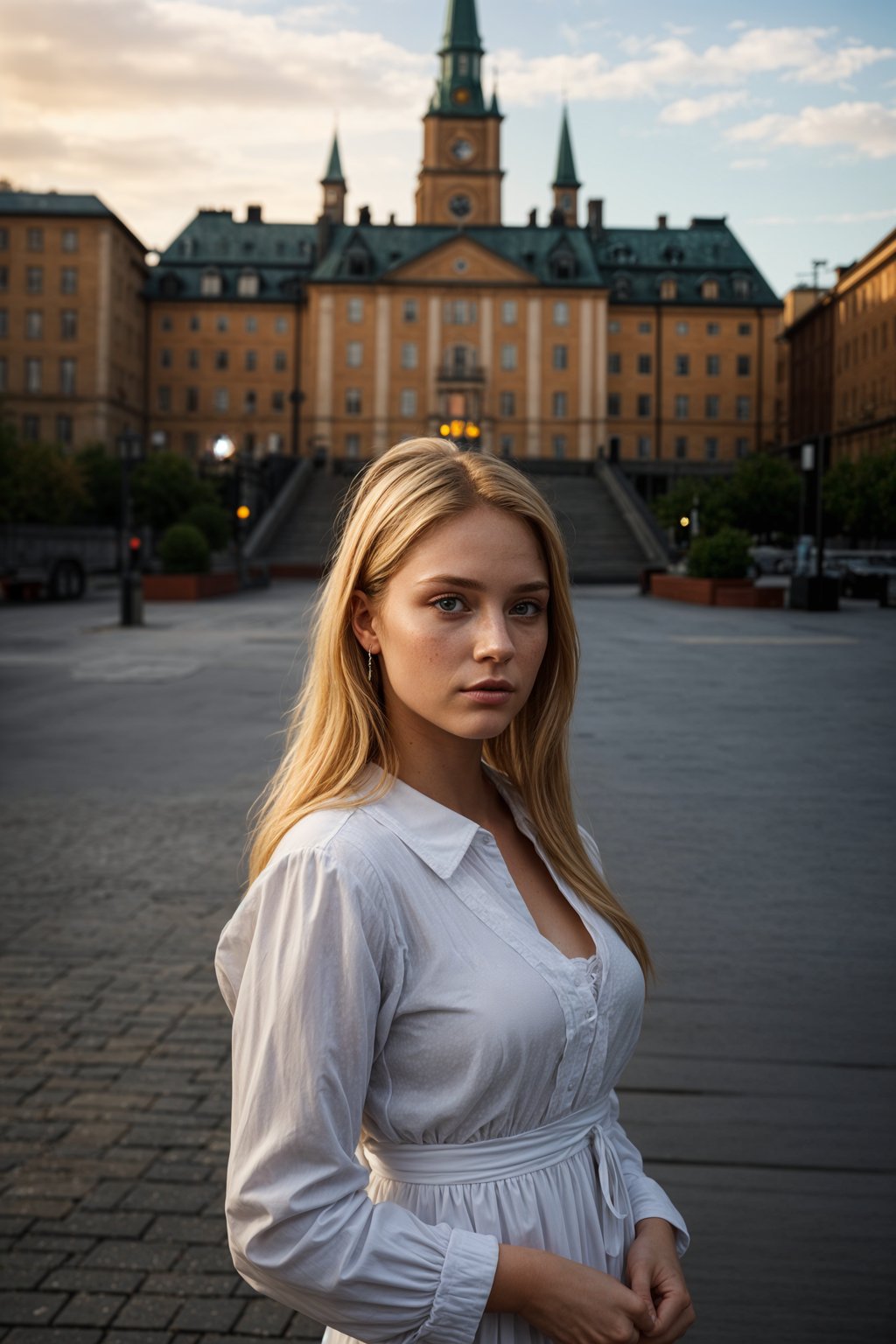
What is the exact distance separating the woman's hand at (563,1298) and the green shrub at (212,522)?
47342 millimetres

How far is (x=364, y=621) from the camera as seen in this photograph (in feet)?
6.94

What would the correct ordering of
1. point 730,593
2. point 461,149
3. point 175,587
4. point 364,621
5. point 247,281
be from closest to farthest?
point 364,621
point 730,593
point 175,587
point 247,281
point 461,149

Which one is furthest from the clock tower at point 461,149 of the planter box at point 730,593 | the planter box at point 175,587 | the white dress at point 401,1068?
the white dress at point 401,1068

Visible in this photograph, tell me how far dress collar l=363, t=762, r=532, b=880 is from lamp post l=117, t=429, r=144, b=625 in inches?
1008

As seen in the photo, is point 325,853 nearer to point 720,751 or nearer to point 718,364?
point 720,751

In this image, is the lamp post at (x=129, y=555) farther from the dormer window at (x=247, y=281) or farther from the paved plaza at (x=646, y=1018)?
the dormer window at (x=247, y=281)

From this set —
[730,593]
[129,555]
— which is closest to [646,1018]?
[129,555]

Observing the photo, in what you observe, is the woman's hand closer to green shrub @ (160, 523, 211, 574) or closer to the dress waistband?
the dress waistband

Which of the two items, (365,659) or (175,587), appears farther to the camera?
(175,587)

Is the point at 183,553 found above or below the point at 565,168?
below

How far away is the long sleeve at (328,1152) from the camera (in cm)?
176

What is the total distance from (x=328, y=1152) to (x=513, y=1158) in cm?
27

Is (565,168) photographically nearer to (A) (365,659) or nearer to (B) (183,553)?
(B) (183,553)

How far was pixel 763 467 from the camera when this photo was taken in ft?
206
